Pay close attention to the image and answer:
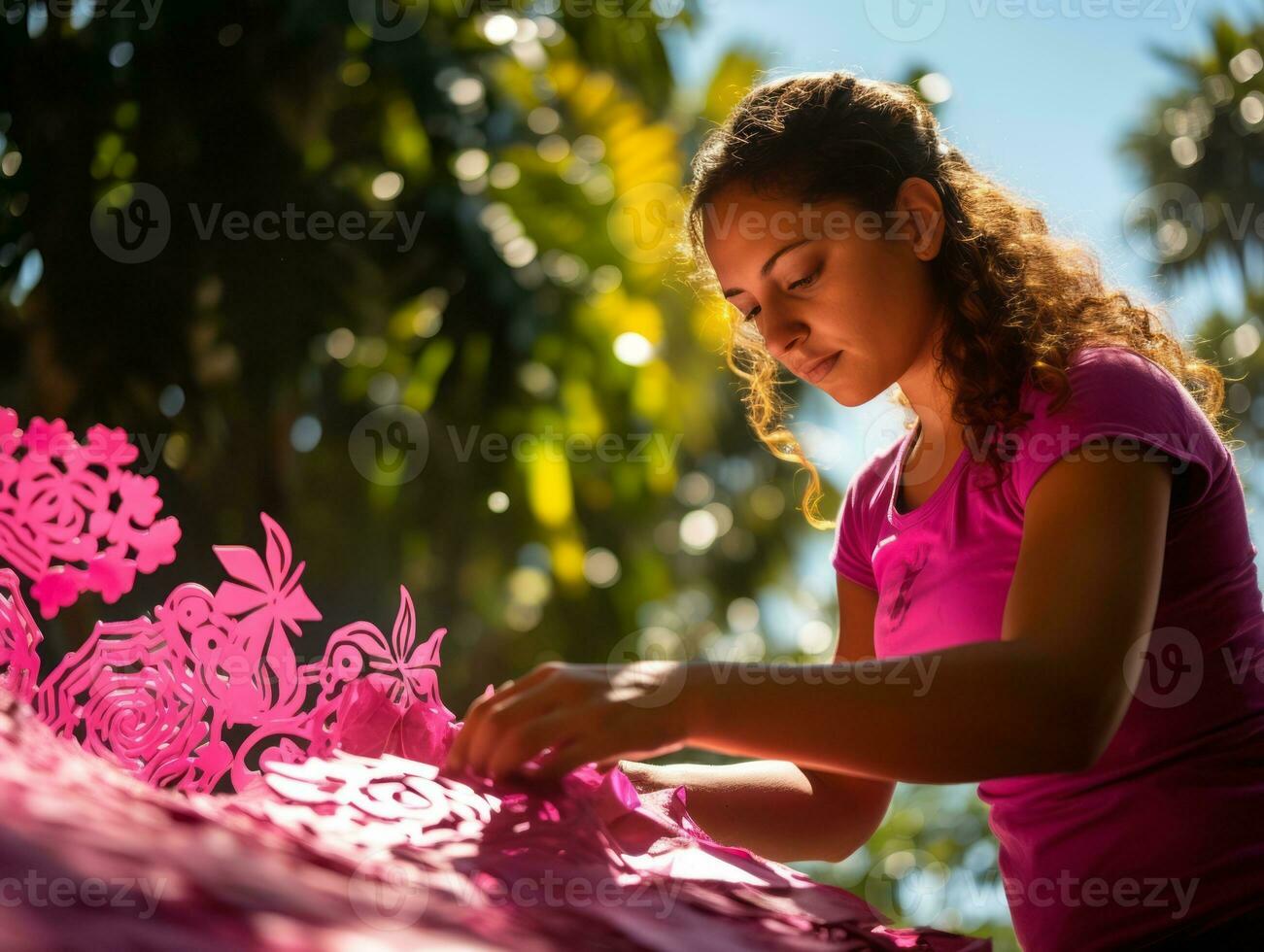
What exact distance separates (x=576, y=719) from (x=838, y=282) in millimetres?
514

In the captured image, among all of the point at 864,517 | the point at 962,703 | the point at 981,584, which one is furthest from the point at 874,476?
the point at 962,703

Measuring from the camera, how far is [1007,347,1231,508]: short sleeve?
0.80 meters

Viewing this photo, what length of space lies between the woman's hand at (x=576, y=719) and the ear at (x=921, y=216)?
56cm

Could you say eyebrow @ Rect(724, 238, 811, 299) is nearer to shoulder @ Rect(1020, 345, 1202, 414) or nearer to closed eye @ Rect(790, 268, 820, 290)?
closed eye @ Rect(790, 268, 820, 290)

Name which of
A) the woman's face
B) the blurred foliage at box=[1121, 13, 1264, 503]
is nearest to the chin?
the woman's face

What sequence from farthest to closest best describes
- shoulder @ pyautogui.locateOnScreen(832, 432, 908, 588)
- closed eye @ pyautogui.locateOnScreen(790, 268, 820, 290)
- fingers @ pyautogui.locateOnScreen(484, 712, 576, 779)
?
shoulder @ pyautogui.locateOnScreen(832, 432, 908, 588), closed eye @ pyautogui.locateOnScreen(790, 268, 820, 290), fingers @ pyautogui.locateOnScreen(484, 712, 576, 779)

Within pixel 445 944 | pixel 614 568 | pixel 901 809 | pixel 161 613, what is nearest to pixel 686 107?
pixel 614 568

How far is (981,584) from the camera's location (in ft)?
3.03

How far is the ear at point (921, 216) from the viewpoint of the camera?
41.6 inches

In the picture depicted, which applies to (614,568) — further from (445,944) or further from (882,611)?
(445,944)

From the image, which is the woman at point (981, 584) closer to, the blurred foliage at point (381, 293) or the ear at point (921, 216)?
the ear at point (921, 216)

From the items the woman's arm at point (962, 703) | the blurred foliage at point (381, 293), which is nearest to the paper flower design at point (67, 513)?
the woman's arm at point (962, 703)

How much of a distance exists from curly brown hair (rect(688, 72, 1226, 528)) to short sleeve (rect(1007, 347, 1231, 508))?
0.04 meters

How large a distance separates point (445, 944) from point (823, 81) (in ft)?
3.17
